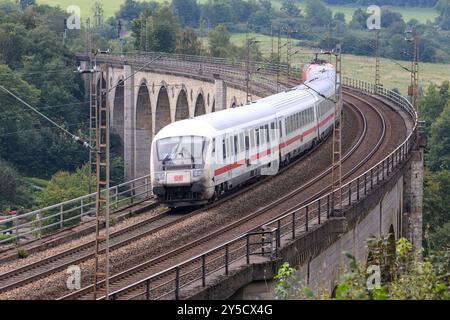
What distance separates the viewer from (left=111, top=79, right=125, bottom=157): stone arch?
123 meters

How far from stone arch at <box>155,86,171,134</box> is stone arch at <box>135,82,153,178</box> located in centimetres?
448

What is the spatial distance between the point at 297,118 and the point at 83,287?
24.8 metres

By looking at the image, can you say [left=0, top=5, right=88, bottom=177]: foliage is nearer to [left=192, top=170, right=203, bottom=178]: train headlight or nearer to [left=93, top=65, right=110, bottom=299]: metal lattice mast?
[left=93, top=65, right=110, bottom=299]: metal lattice mast

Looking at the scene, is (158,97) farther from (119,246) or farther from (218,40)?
(119,246)

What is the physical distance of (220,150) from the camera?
123ft

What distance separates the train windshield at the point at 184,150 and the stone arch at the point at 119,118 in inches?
3350

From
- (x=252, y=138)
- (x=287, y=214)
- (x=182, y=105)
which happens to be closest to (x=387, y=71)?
(x=182, y=105)

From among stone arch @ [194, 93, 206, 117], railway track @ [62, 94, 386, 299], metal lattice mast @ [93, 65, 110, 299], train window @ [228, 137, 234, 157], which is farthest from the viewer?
stone arch @ [194, 93, 206, 117]

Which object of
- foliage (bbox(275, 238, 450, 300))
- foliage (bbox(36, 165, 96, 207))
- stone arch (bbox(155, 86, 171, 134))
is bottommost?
foliage (bbox(36, 165, 96, 207))

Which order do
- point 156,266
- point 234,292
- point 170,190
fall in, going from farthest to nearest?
point 170,190, point 156,266, point 234,292

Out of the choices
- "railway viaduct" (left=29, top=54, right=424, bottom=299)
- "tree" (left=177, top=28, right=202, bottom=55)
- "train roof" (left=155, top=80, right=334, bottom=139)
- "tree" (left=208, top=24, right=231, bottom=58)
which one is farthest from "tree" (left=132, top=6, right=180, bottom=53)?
"train roof" (left=155, top=80, right=334, bottom=139)
